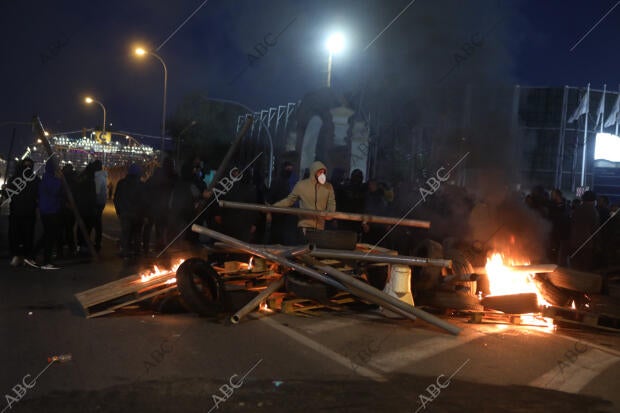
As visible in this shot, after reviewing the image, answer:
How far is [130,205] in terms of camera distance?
11750 mm

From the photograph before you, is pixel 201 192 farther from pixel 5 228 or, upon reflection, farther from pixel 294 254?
pixel 5 228

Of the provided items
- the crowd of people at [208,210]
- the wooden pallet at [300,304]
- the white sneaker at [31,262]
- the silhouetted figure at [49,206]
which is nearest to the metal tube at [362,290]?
the wooden pallet at [300,304]

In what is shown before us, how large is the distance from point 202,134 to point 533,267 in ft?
148

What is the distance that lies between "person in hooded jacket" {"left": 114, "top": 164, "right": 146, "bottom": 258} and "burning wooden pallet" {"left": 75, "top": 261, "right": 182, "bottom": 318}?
4.25 meters

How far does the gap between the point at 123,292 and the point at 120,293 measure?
0.04 meters

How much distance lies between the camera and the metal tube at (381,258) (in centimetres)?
726

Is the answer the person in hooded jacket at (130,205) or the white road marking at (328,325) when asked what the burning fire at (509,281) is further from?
the person in hooded jacket at (130,205)

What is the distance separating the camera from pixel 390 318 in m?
7.57

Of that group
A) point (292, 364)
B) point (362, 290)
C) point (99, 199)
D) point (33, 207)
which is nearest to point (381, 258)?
point (362, 290)

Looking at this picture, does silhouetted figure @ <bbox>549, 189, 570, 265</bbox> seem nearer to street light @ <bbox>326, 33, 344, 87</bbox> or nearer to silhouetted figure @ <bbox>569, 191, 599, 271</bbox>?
silhouetted figure @ <bbox>569, 191, 599, 271</bbox>

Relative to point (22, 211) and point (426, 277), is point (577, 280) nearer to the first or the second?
point (426, 277)

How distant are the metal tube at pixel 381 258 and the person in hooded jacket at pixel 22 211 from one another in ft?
19.3

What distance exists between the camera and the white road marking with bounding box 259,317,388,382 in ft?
17.3

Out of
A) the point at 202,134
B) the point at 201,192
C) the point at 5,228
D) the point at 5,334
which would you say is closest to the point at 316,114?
the point at 5,228
